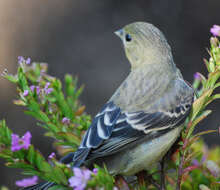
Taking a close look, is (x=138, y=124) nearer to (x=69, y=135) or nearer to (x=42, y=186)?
(x=69, y=135)

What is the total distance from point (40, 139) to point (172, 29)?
10.5 feet

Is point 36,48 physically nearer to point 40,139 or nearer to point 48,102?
point 40,139

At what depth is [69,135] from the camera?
2283 mm

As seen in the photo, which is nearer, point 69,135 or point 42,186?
point 42,186

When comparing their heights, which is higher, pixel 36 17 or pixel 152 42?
pixel 36 17

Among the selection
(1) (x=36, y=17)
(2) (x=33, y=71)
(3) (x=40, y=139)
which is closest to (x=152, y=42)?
(2) (x=33, y=71)

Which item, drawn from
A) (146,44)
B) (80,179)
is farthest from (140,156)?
(146,44)

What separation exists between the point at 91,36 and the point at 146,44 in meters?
4.34

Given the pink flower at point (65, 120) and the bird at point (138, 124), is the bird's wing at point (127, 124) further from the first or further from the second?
the pink flower at point (65, 120)

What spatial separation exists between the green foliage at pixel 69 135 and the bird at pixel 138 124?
0.36ft

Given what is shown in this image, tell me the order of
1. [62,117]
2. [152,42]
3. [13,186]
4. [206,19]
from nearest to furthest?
[62,117] < [152,42] < [13,186] < [206,19]

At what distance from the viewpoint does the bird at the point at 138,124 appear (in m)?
2.33

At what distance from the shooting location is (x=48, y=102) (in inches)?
98.3

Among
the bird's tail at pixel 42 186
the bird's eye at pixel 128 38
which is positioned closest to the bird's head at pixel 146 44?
the bird's eye at pixel 128 38
